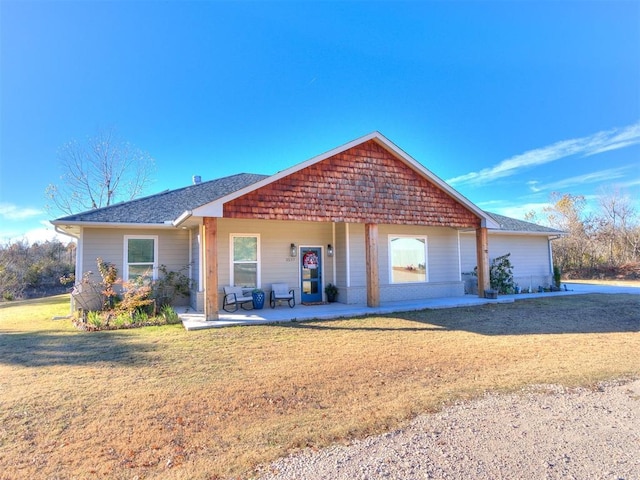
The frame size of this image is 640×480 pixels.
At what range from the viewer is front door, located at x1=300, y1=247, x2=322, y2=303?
1199 cm

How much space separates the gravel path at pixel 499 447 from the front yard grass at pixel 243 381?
0.26 meters

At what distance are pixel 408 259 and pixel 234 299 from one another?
6542mm

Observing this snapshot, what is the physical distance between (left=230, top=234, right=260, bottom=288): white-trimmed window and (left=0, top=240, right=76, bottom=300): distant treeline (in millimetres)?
14009

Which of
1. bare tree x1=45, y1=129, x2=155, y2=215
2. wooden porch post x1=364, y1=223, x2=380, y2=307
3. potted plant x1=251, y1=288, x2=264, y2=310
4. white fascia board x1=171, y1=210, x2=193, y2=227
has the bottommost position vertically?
potted plant x1=251, y1=288, x2=264, y2=310

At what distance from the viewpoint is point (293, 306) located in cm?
1120

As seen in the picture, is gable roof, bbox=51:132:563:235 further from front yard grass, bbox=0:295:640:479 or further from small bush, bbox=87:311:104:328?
front yard grass, bbox=0:295:640:479

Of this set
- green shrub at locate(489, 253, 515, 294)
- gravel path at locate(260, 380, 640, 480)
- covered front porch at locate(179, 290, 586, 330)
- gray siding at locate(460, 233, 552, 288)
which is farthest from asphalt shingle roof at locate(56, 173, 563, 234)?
gravel path at locate(260, 380, 640, 480)

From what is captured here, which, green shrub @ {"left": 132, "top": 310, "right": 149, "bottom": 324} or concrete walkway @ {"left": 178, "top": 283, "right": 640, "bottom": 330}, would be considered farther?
green shrub @ {"left": 132, "top": 310, "right": 149, "bottom": 324}

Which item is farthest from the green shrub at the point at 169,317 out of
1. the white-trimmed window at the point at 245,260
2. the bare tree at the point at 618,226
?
the bare tree at the point at 618,226

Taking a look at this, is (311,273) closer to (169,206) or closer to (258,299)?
(258,299)

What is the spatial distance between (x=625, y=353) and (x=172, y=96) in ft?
57.0

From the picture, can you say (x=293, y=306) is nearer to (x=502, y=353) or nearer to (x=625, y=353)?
(x=502, y=353)

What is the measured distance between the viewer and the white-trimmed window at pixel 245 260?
1094 centimetres

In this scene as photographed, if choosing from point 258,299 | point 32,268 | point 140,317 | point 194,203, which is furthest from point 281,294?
point 32,268
